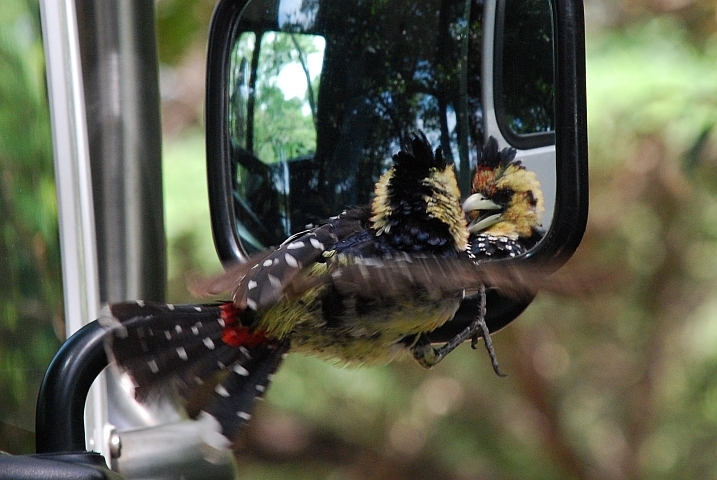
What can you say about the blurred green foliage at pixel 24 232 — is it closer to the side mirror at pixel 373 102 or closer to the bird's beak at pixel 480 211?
the side mirror at pixel 373 102

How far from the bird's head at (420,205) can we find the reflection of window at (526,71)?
18cm

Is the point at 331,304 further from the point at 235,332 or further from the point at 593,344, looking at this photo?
the point at 593,344

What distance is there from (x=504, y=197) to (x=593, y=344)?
3.83m

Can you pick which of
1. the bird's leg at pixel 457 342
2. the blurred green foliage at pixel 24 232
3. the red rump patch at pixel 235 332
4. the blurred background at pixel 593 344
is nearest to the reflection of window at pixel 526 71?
the bird's leg at pixel 457 342

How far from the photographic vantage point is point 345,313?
1475mm

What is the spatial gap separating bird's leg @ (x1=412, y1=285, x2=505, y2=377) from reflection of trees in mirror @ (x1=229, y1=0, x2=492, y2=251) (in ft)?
0.92

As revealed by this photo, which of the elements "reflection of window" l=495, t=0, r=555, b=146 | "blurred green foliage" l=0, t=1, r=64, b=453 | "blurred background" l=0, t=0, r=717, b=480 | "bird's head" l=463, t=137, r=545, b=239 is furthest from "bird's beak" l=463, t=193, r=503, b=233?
"blurred background" l=0, t=0, r=717, b=480

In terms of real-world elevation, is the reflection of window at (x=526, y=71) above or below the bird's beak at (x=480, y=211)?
above

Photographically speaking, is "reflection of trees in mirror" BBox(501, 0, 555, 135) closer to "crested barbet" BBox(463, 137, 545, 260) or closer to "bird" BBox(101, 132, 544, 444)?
"crested barbet" BBox(463, 137, 545, 260)

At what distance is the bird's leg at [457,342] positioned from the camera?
156 centimetres

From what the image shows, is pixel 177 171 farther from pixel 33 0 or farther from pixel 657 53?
pixel 33 0

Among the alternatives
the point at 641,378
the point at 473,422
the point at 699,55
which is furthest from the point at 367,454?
the point at 699,55

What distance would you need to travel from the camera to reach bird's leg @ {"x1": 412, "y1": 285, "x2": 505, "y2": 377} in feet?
5.12

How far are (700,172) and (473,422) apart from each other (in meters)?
1.89
